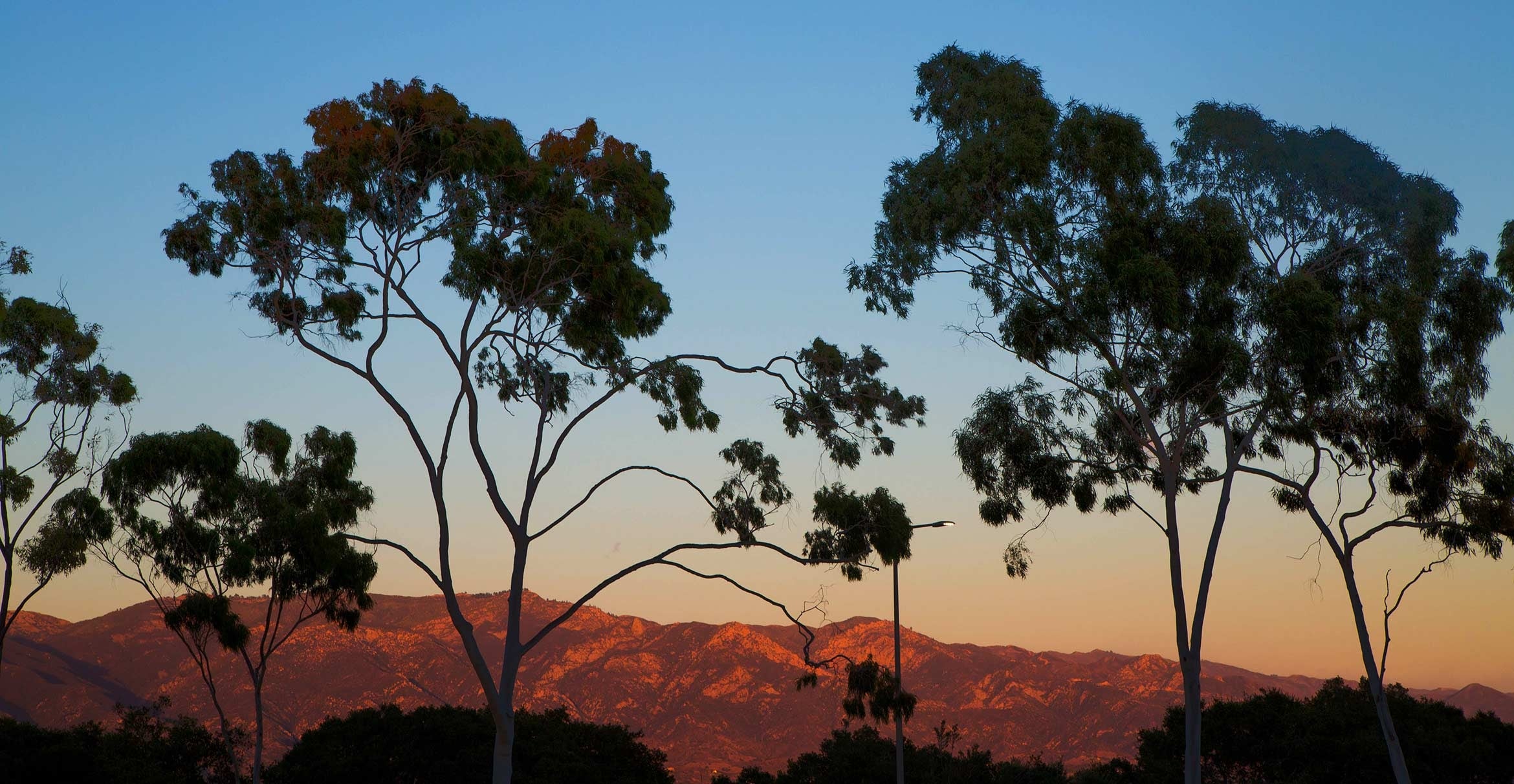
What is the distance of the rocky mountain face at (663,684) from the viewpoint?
154750mm

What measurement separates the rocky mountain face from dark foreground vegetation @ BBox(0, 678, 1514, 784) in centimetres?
9499

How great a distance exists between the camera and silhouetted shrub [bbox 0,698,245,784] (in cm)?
3675

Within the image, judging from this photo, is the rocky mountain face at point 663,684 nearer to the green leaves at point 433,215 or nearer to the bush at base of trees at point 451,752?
the bush at base of trees at point 451,752

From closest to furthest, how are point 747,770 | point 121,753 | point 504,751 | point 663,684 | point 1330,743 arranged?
point 504,751, point 121,753, point 1330,743, point 747,770, point 663,684

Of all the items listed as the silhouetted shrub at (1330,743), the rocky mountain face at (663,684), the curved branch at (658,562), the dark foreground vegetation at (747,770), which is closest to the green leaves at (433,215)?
the curved branch at (658,562)

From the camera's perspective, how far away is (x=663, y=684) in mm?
175750

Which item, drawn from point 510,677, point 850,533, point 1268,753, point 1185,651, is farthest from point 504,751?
point 1268,753

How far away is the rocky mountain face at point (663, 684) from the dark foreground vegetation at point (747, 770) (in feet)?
312

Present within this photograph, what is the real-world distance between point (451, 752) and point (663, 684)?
13791cm

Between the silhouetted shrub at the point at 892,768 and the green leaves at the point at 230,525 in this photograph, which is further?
the silhouetted shrub at the point at 892,768

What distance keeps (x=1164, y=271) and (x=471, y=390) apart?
44.2 ft

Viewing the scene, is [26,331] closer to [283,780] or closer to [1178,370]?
[283,780]

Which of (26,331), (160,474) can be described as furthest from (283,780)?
(26,331)

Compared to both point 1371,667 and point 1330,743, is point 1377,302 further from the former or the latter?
point 1330,743
